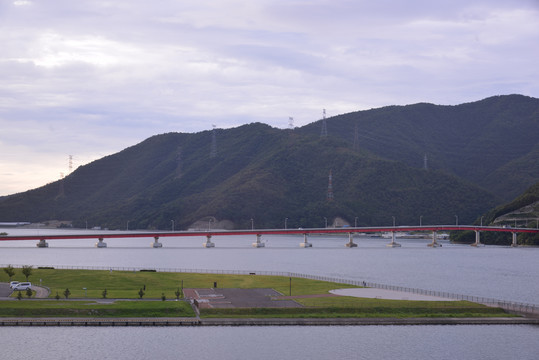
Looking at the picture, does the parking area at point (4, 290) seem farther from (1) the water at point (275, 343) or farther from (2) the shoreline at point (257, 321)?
(1) the water at point (275, 343)

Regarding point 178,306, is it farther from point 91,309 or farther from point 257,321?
point 257,321

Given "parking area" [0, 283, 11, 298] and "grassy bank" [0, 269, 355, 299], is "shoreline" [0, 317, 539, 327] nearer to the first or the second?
"grassy bank" [0, 269, 355, 299]

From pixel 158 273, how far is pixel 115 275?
328 inches

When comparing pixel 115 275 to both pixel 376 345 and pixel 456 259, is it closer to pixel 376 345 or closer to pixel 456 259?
pixel 376 345

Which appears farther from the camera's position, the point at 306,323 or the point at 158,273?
the point at 158,273

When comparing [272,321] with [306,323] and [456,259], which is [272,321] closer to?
[306,323]

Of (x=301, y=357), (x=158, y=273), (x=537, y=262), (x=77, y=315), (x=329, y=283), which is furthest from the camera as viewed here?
(x=537, y=262)

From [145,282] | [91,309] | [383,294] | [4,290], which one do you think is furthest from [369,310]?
[4,290]

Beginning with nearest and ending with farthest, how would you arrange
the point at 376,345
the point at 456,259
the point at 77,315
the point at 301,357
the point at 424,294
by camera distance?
the point at 301,357 → the point at 376,345 → the point at 77,315 → the point at 424,294 → the point at 456,259

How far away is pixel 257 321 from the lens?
7631 centimetres

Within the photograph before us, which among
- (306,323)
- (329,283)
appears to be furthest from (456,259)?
(306,323)

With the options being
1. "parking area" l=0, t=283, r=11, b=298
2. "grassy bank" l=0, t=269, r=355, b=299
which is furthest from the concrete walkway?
"parking area" l=0, t=283, r=11, b=298

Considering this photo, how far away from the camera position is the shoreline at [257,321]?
74.2 m

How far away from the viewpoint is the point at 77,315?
76.5 meters
